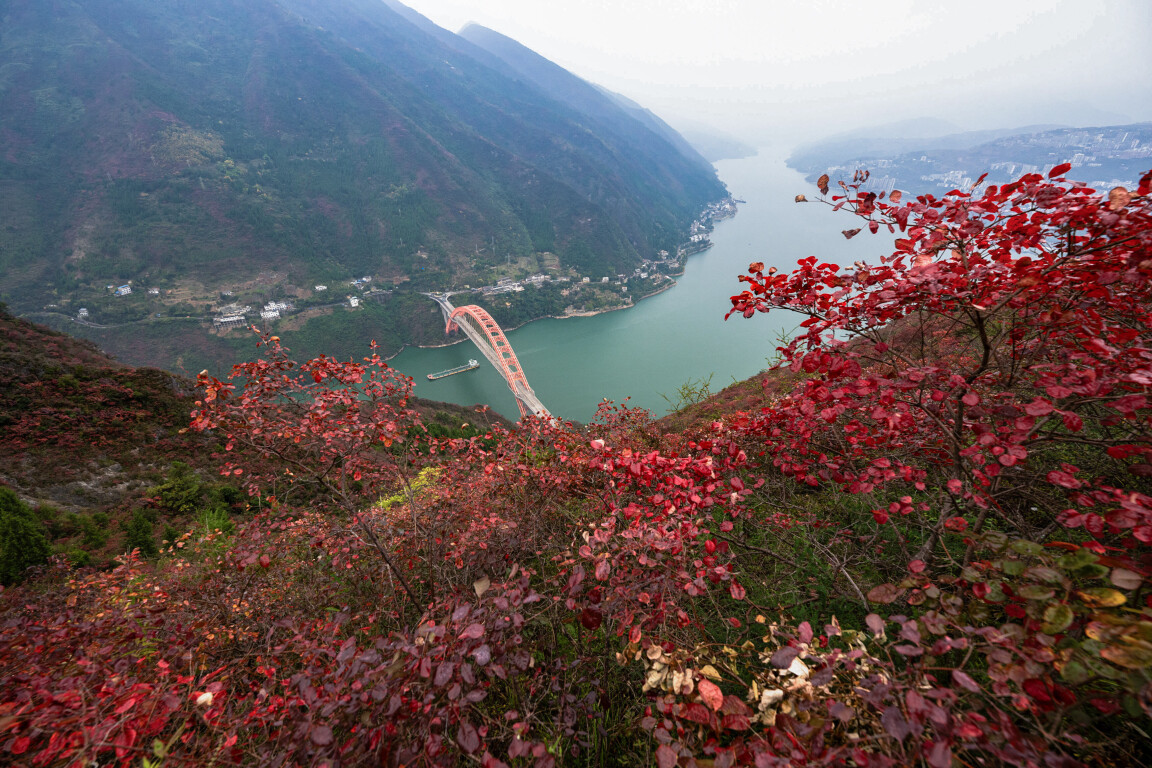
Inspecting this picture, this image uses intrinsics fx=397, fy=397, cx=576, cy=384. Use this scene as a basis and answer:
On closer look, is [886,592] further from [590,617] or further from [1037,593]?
[590,617]

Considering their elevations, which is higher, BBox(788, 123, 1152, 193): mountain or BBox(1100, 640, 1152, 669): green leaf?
BBox(788, 123, 1152, 193): mountain

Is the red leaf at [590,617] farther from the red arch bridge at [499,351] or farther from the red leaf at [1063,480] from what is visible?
the red arch bridge at [499,351]

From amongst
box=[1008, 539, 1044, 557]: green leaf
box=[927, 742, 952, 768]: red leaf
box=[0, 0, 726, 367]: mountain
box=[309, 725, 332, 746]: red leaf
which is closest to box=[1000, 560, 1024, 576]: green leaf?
box=[1008, 539, 1044, 557]: green leaf

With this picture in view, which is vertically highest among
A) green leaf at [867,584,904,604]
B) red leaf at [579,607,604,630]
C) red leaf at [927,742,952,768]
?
red leaf at [927,742,952,768]

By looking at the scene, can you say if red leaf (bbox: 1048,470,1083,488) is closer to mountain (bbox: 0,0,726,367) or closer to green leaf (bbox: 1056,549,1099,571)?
green leaf (bbox: 1056,549,1099,571)

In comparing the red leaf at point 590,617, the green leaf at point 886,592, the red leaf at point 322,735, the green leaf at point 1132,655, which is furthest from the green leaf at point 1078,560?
the red leaf at point 322,735

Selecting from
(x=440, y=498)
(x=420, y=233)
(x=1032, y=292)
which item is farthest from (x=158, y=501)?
(x=420, y=233)

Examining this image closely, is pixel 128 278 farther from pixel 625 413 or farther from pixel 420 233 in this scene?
pixel 625 413

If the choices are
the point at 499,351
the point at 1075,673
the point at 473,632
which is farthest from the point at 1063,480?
the point at 499,351
